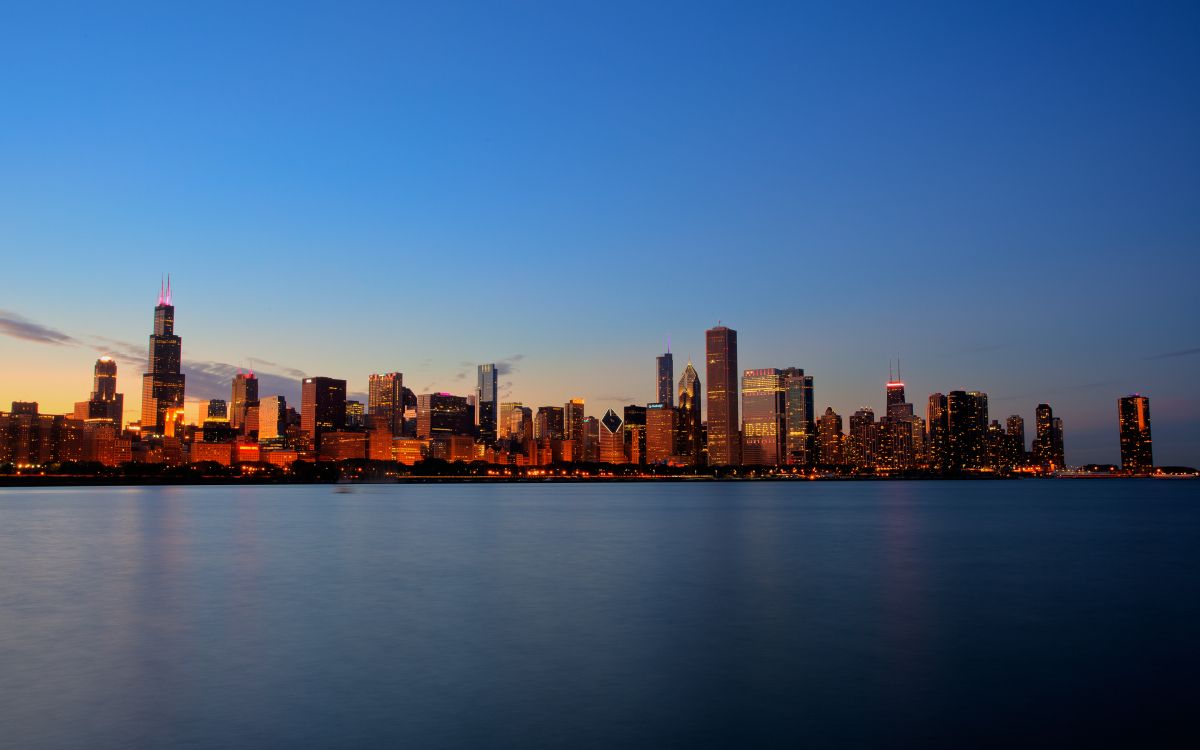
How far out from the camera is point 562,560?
140 feet

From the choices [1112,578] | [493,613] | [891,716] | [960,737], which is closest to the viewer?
A: [960,737]

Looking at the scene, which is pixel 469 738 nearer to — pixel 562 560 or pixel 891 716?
pixel 891 716

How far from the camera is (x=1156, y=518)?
293ft

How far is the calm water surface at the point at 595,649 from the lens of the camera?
14102mm

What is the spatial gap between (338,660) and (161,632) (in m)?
6.69

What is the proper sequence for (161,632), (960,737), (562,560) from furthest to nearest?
(562,560)
(161,632)
(960,737)

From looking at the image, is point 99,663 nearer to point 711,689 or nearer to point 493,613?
point 493,613

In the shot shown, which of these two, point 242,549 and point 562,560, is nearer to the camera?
point 562,560

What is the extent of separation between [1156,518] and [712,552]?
212 feet

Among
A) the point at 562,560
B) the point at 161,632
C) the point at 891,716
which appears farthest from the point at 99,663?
the point at 562,560

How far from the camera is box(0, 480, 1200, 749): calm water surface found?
46.3 feet

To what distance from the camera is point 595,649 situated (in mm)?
20766

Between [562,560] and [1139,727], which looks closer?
[1139,727]

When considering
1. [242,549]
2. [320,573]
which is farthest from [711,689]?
[242,549]
